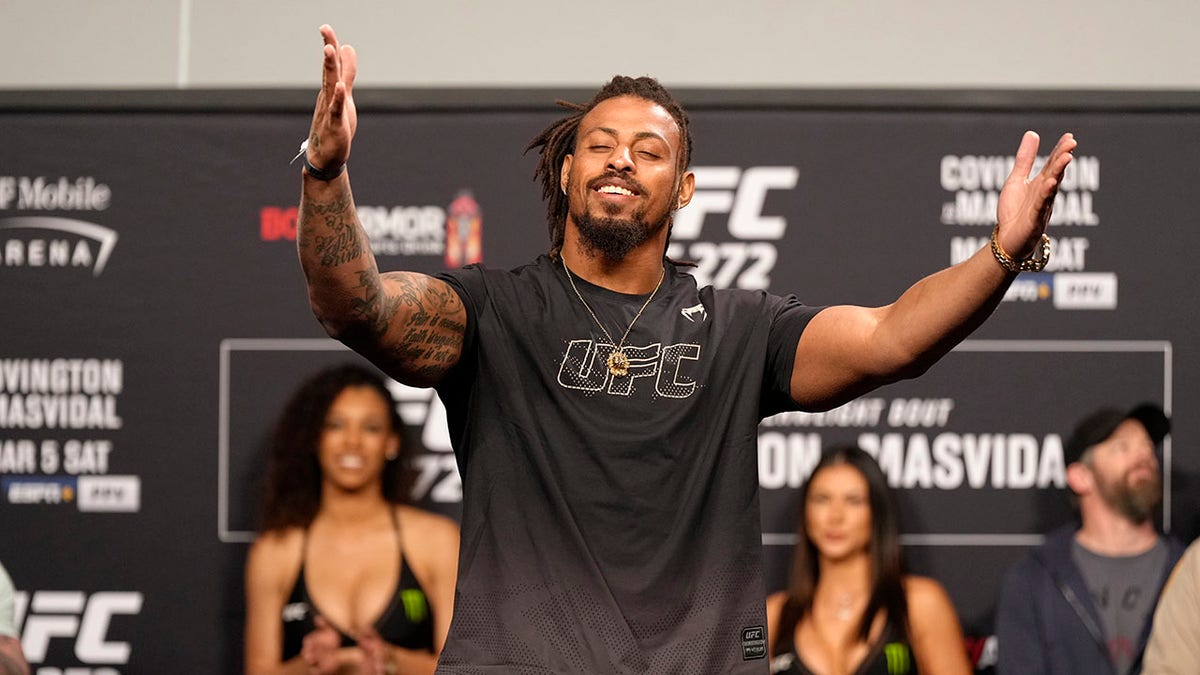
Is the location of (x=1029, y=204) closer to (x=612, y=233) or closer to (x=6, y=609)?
(x=612, y=233)

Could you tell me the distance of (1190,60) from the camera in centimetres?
376

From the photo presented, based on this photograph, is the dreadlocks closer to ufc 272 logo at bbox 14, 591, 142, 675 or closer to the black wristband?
the black wristband

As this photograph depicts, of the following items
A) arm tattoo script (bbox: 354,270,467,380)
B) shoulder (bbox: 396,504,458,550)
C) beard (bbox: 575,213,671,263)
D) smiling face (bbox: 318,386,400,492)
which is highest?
beard (bbox: 575,213,671,263)

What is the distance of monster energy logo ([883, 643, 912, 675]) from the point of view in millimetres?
3422

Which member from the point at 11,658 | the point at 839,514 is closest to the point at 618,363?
the point at 839,514

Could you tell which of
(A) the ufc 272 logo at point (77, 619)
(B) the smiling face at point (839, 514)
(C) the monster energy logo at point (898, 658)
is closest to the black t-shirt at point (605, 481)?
(B) the smiling face at point (839, 514)

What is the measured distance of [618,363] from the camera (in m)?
1.97

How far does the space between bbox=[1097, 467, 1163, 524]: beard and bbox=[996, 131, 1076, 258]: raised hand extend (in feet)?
6.48

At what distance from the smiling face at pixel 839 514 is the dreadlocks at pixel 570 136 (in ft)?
4.71

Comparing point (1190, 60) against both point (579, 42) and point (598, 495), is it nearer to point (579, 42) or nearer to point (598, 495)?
point (579, 42)

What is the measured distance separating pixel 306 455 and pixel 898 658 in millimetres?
1669

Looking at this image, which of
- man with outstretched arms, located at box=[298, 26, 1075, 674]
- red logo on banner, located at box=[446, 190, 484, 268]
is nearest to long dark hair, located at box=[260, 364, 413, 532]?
red logo on banner, located at box=[446, 190, 484, 268]

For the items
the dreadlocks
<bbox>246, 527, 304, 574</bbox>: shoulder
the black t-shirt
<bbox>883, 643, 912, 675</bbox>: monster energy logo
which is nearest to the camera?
the black t-shirt

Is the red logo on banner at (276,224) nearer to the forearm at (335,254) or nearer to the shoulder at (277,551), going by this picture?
the shoulder at (277,551)
